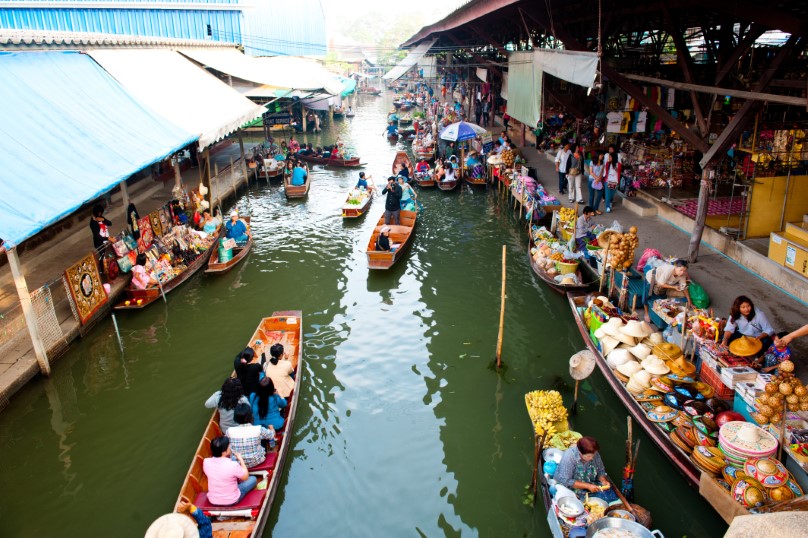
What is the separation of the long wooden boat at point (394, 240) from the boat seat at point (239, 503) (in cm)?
757

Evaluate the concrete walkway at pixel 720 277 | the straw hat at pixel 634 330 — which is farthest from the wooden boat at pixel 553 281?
the straw hat at pixel 634 330

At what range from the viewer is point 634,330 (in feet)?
28.5

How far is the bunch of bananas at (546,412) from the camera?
289 inches

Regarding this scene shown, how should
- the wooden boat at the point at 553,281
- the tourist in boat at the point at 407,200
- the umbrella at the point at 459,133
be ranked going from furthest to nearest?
the umbrella at the point at 459,133 → the tourist in boat at the point at 407,200 → the wooden boat at the point at 553,281

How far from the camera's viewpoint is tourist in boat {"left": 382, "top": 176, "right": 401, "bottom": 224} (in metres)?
15.4

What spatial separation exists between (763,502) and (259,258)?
12.3m

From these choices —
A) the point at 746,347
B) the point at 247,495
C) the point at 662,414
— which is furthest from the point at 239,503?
the point at 746,347

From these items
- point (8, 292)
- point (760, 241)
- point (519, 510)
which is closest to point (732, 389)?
point (519, 510)

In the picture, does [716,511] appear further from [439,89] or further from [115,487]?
[439,89]

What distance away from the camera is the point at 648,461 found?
24.6 ft

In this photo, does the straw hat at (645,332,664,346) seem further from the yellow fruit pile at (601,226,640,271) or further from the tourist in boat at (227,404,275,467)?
the tourist in boat at (227,404,275,467)

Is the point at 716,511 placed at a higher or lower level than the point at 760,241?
lower

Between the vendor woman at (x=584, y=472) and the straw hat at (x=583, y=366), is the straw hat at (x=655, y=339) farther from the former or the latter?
the vendor woman at (x=584, y=472)

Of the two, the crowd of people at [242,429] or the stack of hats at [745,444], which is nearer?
the stack of hats at [745,444]
